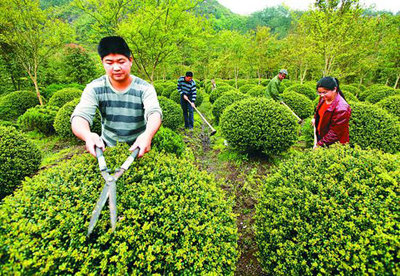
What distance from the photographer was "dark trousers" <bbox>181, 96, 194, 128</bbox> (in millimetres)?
7875

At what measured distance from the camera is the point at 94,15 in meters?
7.10

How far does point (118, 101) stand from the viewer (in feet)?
6.82

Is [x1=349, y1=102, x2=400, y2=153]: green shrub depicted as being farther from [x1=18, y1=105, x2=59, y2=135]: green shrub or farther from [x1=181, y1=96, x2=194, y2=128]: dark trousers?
[x1=18, y1=105, x2=59, y2=135]: green shrub

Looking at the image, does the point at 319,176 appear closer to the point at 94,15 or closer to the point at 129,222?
the point at 129,222

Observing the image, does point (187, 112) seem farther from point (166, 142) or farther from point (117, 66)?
point (117, 66)

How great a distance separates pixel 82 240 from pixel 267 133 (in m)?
4.48

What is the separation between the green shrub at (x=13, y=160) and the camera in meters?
3.67

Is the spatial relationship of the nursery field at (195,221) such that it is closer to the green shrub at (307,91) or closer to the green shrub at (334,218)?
the green shrub at (334,218)

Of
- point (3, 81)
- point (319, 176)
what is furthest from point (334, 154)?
point (3, 81)

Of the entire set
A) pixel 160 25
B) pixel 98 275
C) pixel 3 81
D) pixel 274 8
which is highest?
pixel 274 8

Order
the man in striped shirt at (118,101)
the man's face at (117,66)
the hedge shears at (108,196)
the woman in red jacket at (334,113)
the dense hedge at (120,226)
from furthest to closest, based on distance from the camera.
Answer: the woman in red jacket at (334,113) → the man's face at (117,66) → the man in striped shirt at (118,101) → the hedge shears at (108,196) → the dense hedge at (120,226)

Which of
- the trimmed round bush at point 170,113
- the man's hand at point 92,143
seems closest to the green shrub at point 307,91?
the trimmed round bush at point 170,113

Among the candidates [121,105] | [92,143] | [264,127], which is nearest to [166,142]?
[121,105]

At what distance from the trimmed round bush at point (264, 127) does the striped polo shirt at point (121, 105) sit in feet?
11.1
